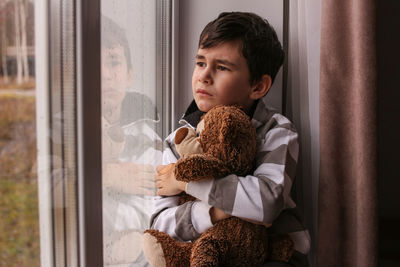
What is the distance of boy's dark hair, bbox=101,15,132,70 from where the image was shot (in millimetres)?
828

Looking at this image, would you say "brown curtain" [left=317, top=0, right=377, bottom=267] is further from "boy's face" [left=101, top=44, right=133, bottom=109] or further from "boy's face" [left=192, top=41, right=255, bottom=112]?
"boy's face" [left=101, top=44, right=133, bottom=109]

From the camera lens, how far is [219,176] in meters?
0.92

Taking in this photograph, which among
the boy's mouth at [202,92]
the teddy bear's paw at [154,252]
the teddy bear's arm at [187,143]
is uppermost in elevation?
the boy's mouth at [202,92]

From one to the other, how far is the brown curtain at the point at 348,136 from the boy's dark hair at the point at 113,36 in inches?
22.6

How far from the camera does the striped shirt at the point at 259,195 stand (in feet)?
2.98

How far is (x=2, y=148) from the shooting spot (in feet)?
1.91

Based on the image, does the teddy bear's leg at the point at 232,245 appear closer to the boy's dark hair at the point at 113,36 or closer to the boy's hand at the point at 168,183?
the boy's hand at the point at 168,183

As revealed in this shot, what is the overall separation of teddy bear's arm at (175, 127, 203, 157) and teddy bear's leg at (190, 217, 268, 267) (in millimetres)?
192

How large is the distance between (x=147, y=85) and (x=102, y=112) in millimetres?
344

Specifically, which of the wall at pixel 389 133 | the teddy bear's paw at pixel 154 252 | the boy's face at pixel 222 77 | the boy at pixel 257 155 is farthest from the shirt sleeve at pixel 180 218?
the wall at pixel 389 133

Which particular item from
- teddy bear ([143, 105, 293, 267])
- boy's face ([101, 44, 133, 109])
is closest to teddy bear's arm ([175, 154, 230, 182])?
teddy bear ([143, 105, 293, 267])

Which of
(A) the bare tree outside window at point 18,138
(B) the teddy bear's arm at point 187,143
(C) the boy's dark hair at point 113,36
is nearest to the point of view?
(A) the bare tree outside window at point 18,138

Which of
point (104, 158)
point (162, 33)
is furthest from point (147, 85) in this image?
point (104, 158)

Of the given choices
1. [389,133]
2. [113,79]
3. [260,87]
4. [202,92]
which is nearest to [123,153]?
[113,79]
